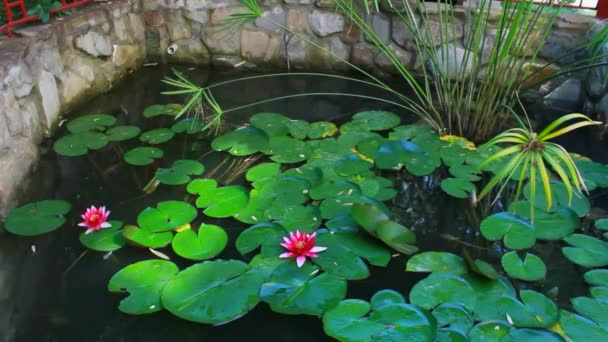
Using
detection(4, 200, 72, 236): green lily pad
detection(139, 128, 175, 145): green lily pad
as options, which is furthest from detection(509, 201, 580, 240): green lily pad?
detection(4, 200, 72, 236): green lily pad

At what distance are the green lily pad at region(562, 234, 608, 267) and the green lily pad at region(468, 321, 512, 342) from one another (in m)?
0.45

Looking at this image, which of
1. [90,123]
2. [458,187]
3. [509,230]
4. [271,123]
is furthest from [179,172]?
[509,230]

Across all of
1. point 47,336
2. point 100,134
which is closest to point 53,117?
point 100,134

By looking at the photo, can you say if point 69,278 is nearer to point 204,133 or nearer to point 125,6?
point 204,133

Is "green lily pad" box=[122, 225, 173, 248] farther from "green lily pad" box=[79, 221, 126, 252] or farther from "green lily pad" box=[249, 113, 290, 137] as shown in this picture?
"green lily pad" box=[249, 113, 290, 137]

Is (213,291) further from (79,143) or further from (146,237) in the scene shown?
(79,143)

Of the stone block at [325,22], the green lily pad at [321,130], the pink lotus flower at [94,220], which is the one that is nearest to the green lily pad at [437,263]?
the green lily pad at [321,130]

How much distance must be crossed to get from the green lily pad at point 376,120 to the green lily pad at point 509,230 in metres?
0.81

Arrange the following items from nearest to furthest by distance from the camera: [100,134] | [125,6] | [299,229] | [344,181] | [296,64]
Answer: [299,229]
[344,181]
[100,134]
[125,6]
[296,64]

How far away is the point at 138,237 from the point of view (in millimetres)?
1720

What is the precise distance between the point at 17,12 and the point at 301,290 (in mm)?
1952

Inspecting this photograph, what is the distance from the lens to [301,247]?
1612 millimetres

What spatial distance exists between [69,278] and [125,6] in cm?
190

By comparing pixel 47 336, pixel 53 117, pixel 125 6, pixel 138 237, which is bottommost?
pixel 47 336
